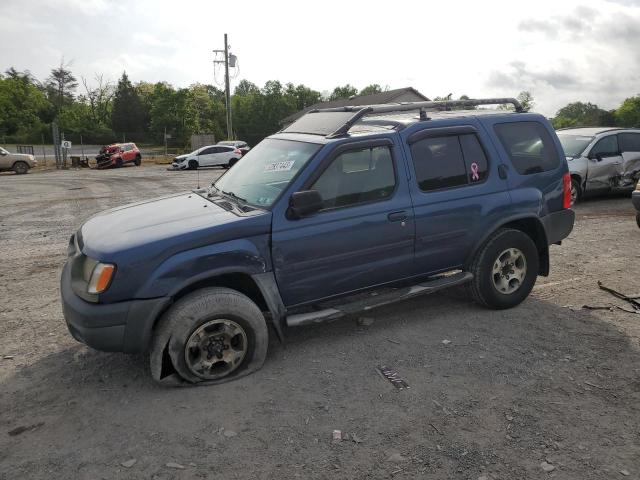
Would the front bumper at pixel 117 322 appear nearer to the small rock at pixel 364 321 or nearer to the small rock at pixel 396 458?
the small rock at pixel 396 458

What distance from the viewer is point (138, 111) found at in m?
67.6

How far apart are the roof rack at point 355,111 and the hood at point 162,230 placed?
109 centimetres

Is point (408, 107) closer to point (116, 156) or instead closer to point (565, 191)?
point (565, 191)

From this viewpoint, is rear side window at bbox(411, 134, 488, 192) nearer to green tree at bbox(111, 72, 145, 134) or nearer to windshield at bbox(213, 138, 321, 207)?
windshield at bbox(213, 138, 321, 207)

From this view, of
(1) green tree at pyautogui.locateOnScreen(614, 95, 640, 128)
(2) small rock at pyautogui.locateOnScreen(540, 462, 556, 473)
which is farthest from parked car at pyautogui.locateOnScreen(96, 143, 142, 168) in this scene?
(1) green tree at pyautogui.locateOnScreen(614, 95, 640, 128)

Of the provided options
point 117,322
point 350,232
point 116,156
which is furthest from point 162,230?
point 116,156

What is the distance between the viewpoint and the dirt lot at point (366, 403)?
2916mm

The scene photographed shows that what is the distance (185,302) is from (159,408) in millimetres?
743

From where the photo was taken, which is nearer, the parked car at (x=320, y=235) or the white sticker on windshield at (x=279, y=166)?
the parked car at (x=320, y=235)

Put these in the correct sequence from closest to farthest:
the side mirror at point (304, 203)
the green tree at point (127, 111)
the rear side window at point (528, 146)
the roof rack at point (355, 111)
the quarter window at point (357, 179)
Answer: the side mirror at point (304, 203) < the quarter window at point (357, 179) < the roof rack at point (355, 111) < the rear side window at point (528, 146) < the green tree at point (127, 111)

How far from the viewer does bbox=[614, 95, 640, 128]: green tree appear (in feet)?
270

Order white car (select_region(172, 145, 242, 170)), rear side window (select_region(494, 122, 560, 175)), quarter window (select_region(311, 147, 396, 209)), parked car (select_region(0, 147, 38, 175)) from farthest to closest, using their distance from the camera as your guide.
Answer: white car (select_region(172, 145, 242, 170))
parked car (select_region(0, 147, 38, 175))
rear side window (select_region(494, 122, 560, 175))
quarter window (select_region(311, 147, 396, 209))

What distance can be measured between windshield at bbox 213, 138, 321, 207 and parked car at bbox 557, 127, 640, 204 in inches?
328

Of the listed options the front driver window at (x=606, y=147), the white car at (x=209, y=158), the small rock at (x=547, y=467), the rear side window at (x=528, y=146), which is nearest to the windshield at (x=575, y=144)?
the front driver window at (x=606, y=147)
